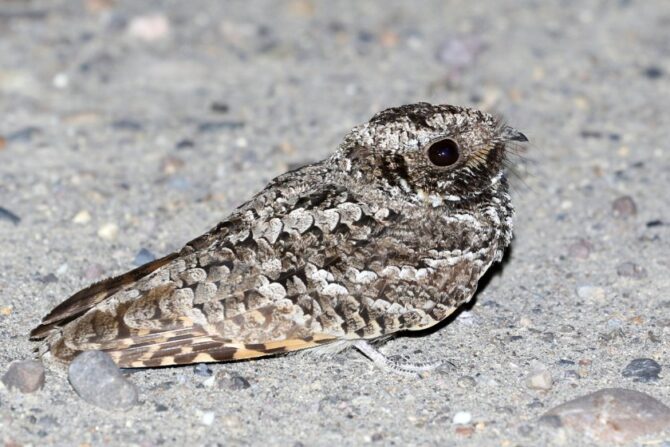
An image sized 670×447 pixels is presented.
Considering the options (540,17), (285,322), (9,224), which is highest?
(540,17)

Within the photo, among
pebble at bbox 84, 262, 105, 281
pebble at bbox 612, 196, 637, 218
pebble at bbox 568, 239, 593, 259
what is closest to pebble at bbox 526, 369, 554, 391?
pebble at bbox 568, 239, 593, 259

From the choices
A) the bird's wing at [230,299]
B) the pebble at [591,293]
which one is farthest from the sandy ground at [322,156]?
the bird's wing at [230,299]

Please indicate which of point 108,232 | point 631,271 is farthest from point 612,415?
point 108,232

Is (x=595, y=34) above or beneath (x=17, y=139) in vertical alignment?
above

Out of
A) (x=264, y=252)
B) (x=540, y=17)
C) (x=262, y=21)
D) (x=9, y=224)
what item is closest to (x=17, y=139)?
(x=9, y=224)

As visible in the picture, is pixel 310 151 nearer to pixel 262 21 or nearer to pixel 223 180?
pixel 223 180

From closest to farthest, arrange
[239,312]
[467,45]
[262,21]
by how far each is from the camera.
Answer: [239,312] < [467,45] < [262,21]

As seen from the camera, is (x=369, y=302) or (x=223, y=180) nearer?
(x=369, y=302)
